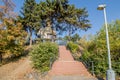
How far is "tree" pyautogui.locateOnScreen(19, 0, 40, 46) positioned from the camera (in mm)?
39312

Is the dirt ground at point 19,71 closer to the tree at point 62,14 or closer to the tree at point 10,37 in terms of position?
the tree at point 10,37

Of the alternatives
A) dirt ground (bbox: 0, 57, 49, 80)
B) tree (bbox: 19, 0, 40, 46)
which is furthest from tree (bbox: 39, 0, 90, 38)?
dirt ground (bbox: 0, 57, 49, 80)

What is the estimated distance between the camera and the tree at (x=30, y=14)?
3931 centimetres

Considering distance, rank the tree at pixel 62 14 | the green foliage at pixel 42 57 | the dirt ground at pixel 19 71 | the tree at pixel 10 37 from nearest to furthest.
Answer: the dirt ground at pixel 19 71
the green foliage at pixel 42 57
the tree at pixel 10 37
the tree at pixel 62 14

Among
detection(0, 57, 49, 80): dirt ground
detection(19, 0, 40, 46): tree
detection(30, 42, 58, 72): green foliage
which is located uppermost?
detection(19, 0, 40, 46): tree

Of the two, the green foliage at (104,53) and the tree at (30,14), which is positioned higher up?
the tree at (30,14)

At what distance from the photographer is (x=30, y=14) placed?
39875 mm

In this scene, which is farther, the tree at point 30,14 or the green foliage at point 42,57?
the tree at point 30,14

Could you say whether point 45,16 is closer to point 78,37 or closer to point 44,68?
point 78,37

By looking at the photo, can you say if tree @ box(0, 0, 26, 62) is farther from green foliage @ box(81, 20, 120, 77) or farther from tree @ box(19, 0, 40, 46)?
green foliage @ box(81, 20, 120, 77)

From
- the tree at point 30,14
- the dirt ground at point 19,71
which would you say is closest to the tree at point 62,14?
the tree at point 30,14

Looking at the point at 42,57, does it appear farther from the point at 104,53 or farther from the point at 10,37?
the point at 10,37

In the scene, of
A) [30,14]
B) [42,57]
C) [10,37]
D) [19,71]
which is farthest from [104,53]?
[30,14]

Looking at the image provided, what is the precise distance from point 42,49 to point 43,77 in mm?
3708
